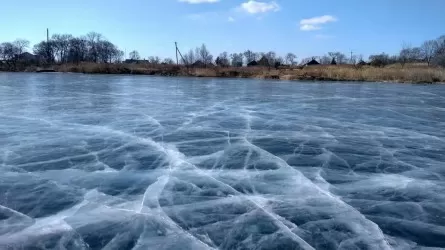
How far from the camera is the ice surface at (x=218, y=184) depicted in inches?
138

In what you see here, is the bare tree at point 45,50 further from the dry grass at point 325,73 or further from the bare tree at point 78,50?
the dry grass at point 325,73

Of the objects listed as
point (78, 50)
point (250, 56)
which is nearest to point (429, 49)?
point (250, 56)

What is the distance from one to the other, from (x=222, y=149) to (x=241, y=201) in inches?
100

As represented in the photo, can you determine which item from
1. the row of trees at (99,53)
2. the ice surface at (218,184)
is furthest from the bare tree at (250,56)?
the ice surface at (218,184)

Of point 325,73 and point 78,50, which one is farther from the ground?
point 78,50

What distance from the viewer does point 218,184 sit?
492 cm

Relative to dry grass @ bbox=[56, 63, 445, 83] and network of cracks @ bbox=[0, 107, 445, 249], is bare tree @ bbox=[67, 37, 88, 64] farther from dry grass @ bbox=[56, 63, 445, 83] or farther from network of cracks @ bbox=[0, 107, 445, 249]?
network of cracks @ bbox=[0, 107, 445, 249]

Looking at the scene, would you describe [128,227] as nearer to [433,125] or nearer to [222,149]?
[222,149]

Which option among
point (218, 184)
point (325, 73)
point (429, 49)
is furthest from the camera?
point (429, 49)

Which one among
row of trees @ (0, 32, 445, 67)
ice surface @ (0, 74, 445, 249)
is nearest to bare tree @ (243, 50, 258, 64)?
row of trees @ (0, 32, 445, 67)

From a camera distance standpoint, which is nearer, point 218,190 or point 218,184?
point 218,190

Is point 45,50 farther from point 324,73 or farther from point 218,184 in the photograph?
point 218,184

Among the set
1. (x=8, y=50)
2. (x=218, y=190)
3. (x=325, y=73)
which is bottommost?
(x=218, y=190)

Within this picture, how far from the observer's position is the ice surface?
350cm
